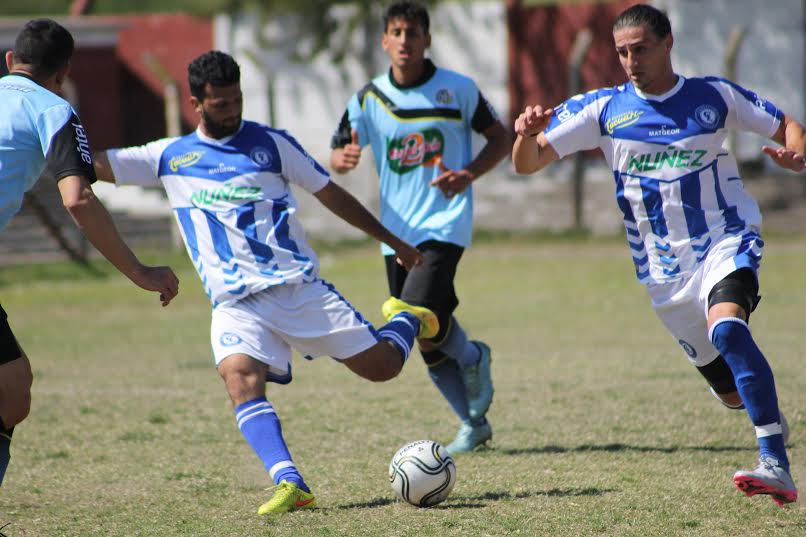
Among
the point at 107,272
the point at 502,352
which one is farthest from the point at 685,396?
the point at 107,272

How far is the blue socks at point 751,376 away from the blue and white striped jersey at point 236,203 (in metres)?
1.91

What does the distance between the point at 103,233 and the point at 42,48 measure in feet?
2.76

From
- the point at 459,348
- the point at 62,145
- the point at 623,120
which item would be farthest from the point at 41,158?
the point at 459,348

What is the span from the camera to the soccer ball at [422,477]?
17.2 ft

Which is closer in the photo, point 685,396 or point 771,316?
point 685,396

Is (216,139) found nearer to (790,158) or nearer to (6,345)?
(6,345)

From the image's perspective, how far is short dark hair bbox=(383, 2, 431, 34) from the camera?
261 inches

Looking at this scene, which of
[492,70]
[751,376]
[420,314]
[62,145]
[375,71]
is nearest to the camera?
[62,145]

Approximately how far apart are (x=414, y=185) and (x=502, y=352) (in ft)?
12.9

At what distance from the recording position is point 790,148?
5.30m

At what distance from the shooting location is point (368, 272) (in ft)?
52.4

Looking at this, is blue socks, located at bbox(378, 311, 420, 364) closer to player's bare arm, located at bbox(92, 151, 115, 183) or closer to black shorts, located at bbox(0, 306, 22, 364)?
player's bare arm, located at bbox(92, 151, 115, 183)

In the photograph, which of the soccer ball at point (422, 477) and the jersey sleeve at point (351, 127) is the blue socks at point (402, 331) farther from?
the jersey sleeve at point (351, 127)

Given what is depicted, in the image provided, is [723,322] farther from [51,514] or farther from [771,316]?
[771,316]
